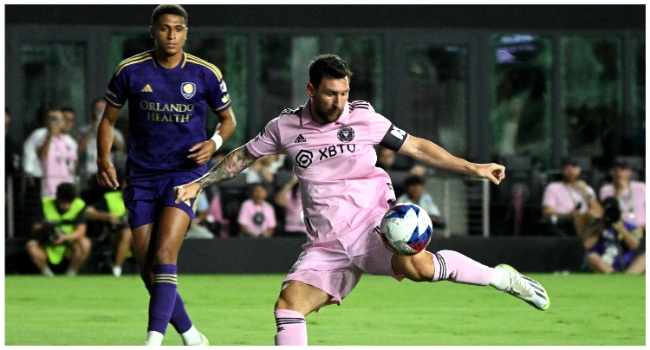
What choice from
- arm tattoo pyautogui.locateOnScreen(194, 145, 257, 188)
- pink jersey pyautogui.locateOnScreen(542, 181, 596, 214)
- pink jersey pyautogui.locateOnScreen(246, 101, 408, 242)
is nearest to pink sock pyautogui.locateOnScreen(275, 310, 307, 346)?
pink jersey pyautogui.locateOnScreen(246, 101, 408, 242)

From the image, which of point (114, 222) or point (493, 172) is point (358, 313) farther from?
point (114, 222)

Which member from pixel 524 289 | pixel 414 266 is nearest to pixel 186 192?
pixel 414 266

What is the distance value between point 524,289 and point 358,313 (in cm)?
364

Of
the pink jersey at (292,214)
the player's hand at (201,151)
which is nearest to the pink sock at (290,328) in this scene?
the player's hand at (201,151)

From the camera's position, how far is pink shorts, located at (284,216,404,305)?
716 centimetres

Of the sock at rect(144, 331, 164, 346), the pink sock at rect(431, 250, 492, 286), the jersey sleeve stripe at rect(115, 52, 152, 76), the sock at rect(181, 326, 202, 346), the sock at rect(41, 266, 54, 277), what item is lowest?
the sock at rect(41, 266, 54, 277)

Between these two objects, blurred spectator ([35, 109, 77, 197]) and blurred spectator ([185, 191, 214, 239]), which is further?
blurred spectator ([185, 191, 214, 239])

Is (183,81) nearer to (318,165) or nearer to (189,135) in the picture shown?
(189,135)

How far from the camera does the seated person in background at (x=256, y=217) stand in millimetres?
15914

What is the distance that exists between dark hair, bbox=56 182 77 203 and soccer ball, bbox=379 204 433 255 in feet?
28.1

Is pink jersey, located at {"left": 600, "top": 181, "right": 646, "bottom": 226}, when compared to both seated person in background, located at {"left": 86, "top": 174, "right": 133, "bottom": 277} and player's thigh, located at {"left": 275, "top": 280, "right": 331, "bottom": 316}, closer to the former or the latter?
seated person in background, located at {"left": 86, "top": 174, "right": 133, "bottom": 277}

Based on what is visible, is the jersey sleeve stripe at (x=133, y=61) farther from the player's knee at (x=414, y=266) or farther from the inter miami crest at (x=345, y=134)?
the player's knee at (x=414, y=266)

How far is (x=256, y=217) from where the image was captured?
627 inches

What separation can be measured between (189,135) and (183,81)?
0.32m
